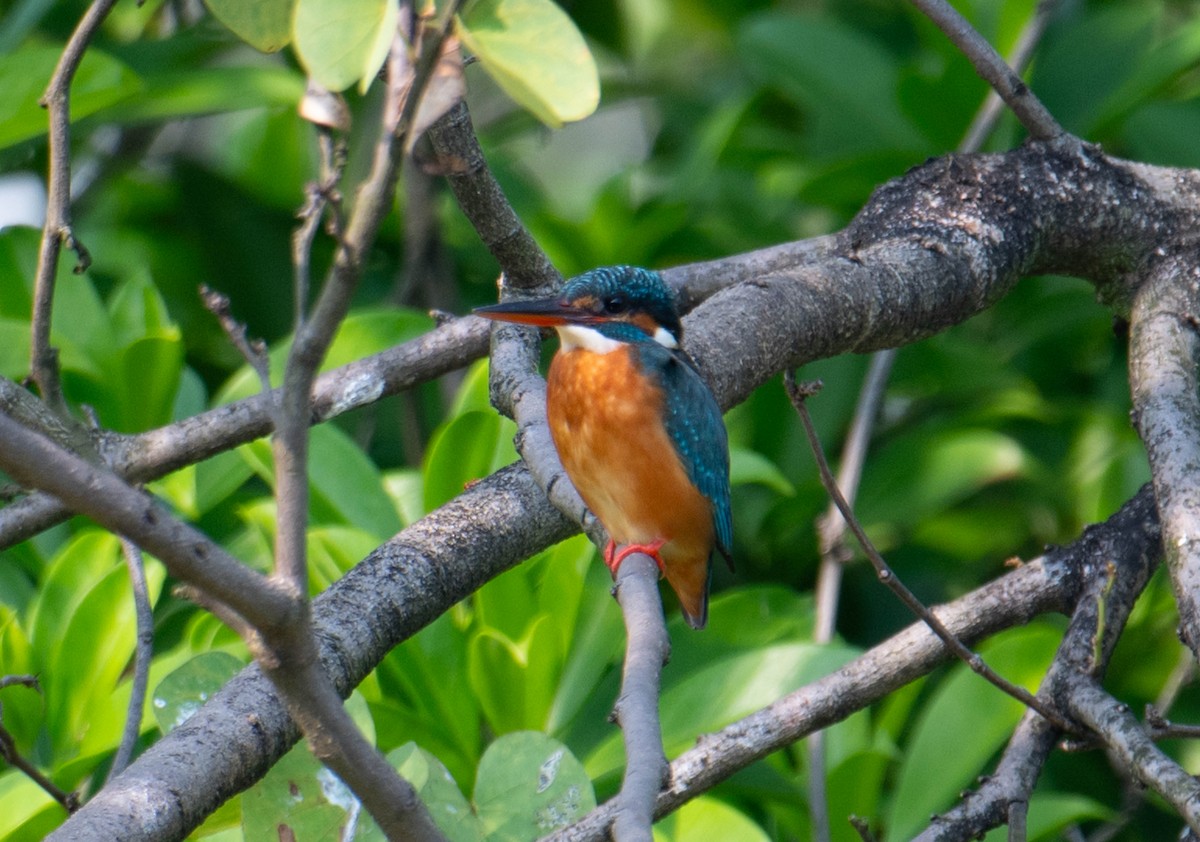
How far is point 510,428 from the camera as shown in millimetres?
2396

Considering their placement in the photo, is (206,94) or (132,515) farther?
(206,94)

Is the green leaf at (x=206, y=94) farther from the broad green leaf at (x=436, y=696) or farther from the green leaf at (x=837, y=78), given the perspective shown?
the broad green leaf at (x=436, y=696)

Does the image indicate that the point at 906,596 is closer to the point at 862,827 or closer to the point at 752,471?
the point at 862,827

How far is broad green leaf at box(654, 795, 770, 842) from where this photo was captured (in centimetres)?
190

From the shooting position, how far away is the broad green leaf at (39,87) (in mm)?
2436

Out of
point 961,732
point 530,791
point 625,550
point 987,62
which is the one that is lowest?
point 961,732

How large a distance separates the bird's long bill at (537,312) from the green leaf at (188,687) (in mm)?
612

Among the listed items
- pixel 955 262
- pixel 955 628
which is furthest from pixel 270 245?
pixel 955 628

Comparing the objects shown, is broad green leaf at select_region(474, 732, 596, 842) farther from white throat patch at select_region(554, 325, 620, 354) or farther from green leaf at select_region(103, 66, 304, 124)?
green leaf at select_region(103, 66, 304, 124)

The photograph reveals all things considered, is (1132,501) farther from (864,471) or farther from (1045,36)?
(1045,36)

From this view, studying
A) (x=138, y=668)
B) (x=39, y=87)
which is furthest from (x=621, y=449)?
(x=39, y=87)

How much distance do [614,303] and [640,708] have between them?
3.85 ft

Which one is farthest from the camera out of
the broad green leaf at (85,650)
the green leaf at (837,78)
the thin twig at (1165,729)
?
the green leaf at (837,78)

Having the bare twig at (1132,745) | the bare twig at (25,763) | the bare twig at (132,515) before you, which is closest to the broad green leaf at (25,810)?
the bare twig at (25,763)
